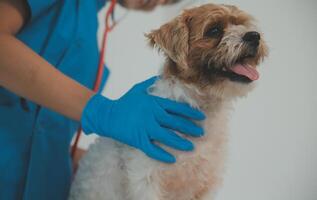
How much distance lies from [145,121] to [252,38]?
333 millimetres

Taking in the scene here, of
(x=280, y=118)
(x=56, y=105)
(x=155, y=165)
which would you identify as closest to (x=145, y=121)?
(x=155, y=165)

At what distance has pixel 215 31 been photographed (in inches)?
44.5

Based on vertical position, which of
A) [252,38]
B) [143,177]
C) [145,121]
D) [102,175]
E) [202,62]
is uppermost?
[252,38]

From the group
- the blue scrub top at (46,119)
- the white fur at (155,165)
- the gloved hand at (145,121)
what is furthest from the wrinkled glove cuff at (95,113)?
the blue scrub top at (46,119)

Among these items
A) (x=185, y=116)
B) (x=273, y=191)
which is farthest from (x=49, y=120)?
(x=273, y=191)

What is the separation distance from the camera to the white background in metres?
1.17

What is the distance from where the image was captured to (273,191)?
1.20 metres

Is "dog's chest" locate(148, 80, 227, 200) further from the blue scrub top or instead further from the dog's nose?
the blue scrub top

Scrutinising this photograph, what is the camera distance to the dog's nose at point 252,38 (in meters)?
1.07

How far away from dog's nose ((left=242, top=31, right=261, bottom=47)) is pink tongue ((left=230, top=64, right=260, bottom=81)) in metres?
0.06

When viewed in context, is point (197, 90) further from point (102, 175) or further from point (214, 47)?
point (102, 175)

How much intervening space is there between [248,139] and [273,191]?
6.3 inches

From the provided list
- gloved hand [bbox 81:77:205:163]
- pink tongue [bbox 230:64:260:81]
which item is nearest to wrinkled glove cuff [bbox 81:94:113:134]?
gloved hand [bbox 81:77:205:163]

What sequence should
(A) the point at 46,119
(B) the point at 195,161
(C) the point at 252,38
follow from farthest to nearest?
(A) the point at 46,119
(B) the point at 195,161
(C) the point at 252,38
